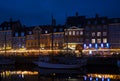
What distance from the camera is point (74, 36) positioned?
86188 mm

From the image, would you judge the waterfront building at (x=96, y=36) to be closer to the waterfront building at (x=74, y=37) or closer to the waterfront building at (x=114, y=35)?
the waterfront building at (x=114, y=35)

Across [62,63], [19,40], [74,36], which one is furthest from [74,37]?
[62,63]

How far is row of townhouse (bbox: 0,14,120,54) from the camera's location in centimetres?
8119

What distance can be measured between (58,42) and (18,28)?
640 inches

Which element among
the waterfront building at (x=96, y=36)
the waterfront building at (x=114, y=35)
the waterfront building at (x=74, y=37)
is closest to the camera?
the waterfront building at (x=114, y=35)

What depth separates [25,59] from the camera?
65.9 meters

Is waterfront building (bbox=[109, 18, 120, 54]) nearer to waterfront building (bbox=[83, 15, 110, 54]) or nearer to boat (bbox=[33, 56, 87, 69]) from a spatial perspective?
waterfront building (bbox=[83, 15, 110, 54])

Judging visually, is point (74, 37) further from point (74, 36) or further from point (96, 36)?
point (96, 36)

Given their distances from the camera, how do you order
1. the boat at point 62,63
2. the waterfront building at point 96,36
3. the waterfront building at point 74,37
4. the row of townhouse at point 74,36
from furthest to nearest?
the waterfront building at point 74,37
the waterfront building at point 96,36
the row of townhouse at point 74,36
the boat at point 62,63

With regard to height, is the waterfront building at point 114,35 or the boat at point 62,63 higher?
the waterfront building at point 114,35

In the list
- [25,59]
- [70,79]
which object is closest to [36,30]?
[25,59]

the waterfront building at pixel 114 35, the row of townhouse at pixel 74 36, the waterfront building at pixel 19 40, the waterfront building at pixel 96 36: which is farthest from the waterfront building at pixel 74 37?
the waterfront building at pixel 19 40

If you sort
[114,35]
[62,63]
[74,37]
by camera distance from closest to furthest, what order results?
1. [62,63]
2. [114,35]
3. [74,37]

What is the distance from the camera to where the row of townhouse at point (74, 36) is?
266ft
